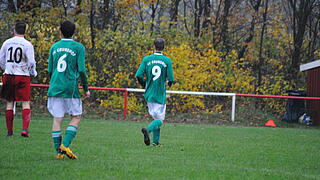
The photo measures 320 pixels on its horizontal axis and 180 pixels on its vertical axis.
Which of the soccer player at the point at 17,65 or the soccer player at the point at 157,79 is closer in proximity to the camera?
the soccer player at the point at 157,79

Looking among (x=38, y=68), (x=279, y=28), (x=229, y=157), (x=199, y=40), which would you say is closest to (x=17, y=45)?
(x=229, y=157)

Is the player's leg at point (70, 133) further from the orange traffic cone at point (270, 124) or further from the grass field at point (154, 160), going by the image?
the orange traffic cone at point (270, 124)

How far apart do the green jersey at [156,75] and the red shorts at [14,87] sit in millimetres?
2348

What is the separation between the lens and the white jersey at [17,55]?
30.5ft

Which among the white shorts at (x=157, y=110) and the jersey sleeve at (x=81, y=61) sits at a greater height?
the jersey sleeve at (x=81, y=61)

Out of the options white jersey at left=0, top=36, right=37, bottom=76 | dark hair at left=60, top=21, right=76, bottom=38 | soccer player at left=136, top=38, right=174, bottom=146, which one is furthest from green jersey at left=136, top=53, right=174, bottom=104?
dark hair at left=60, top=21, right=76, bottom=38

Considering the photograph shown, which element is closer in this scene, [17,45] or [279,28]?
[17,45]

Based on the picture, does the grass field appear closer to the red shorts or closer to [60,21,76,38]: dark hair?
the red shorts

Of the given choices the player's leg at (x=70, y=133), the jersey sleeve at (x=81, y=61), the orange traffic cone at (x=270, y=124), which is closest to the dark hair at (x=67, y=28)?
the jersey sleeve at (x=81, y=61)

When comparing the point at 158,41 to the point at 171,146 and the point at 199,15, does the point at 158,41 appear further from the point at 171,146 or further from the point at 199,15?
the point at 199,15

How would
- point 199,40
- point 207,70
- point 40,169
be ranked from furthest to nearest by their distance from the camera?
point 199,40
point 207,70
point 40,169

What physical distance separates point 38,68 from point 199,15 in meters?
10.0

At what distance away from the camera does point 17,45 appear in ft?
30.4

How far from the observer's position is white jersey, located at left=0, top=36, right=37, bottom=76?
30.5ft
